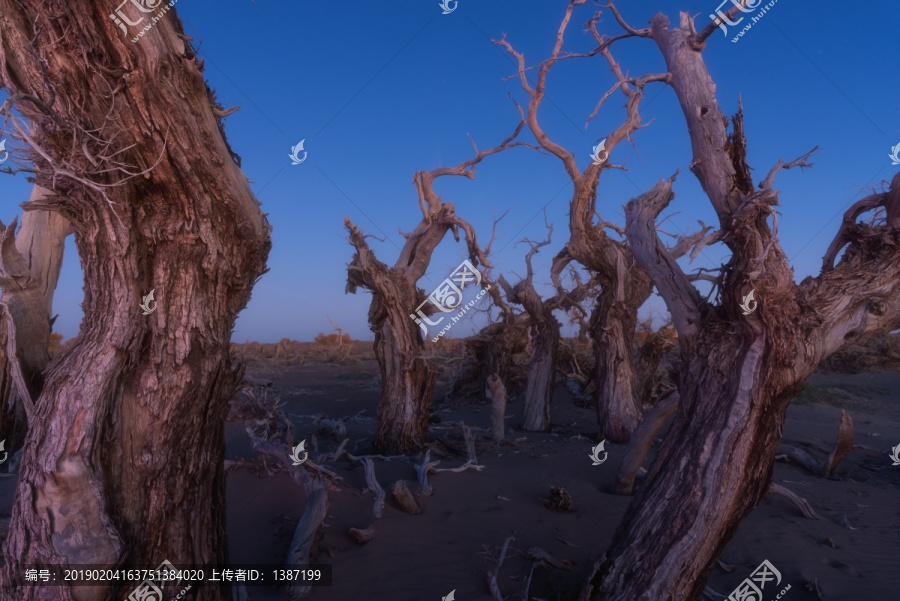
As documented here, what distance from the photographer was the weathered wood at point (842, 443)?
748 cm

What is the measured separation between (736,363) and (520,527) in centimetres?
282

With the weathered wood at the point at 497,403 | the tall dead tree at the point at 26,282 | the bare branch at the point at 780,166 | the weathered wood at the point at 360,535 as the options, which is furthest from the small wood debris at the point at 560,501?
the tall dead tree at the point at 26,282

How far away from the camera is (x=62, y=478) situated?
8.89ft

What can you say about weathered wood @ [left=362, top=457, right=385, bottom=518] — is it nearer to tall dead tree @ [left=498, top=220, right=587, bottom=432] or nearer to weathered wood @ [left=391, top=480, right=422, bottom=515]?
weathered wood @ [left=391, top=480, right=422, bottom=515]

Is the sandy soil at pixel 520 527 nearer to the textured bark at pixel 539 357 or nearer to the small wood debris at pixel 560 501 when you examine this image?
the small wood debris at pixel 560 501

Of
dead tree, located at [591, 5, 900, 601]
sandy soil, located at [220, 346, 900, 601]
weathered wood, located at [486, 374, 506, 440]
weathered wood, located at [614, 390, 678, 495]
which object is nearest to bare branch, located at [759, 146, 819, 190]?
dead tree, located at [591, 5, 900, 601]

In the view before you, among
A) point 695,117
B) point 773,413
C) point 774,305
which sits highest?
point 695,117

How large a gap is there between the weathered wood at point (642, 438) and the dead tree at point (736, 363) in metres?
1.37

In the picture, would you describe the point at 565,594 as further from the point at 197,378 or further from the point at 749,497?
the point at 197,378

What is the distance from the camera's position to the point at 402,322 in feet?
26.6

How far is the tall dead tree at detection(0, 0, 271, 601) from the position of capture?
2682mm

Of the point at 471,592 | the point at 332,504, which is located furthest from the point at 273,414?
the point at 471,592

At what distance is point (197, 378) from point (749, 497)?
342 cm

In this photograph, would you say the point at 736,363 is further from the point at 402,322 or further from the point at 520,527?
the point at 402,322
